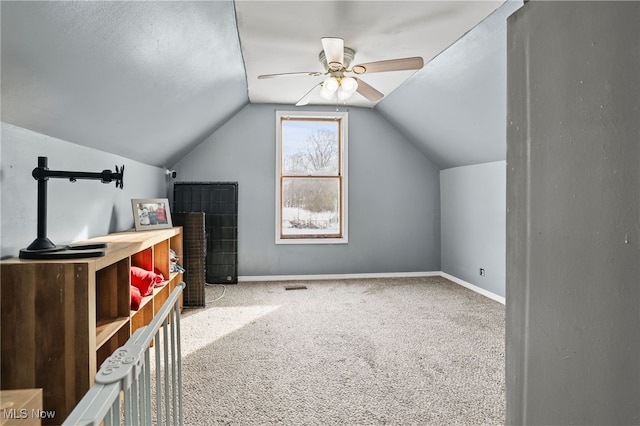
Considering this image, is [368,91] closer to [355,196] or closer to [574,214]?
[355,196]

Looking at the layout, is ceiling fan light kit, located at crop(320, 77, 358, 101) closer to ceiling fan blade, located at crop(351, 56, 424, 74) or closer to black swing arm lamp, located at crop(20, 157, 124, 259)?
ceiling fan blade, located at crop(351, 56, 424, 74)

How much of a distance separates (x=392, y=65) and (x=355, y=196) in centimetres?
266

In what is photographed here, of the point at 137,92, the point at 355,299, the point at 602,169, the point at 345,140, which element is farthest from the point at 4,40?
the point at 345,140

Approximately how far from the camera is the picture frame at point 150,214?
11.3 feet

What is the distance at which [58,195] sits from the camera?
7.52 ft

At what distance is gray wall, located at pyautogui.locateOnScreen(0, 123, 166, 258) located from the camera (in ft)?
6.03

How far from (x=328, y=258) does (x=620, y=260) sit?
4.88 m

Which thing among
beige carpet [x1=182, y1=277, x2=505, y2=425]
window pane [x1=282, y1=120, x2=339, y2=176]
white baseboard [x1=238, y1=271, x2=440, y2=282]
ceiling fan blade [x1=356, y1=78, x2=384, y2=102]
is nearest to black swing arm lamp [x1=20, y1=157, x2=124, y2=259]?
beige carpet [x1=182, y1=277, x2=505, y2=425]

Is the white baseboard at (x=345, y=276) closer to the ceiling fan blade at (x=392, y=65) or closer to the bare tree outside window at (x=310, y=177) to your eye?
the bare tree outside window at (x=310, y=177)

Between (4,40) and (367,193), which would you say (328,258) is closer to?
(367,193)

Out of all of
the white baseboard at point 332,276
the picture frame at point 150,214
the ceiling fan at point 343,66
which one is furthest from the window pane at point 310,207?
the ceiling fan at point 343,66

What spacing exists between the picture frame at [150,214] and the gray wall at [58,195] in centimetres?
10

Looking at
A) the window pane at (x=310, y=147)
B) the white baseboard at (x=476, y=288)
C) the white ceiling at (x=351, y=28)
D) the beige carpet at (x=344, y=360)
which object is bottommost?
the beige carpet at (x=344, y=360)

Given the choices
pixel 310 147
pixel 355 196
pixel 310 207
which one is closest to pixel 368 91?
pixel 310 147
